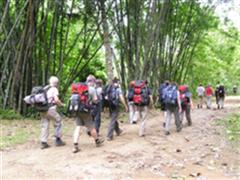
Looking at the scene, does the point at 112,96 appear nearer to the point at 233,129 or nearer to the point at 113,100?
the point at 113,100

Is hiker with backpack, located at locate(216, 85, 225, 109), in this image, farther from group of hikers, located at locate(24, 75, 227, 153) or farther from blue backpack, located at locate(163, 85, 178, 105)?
blue backpack, located at locate(163, 85, 178, 105)

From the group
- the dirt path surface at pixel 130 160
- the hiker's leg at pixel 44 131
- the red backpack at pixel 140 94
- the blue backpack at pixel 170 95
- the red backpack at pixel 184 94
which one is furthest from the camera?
the red backpack at pixel 184 94

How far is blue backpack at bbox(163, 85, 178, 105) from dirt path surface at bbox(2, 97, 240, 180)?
0.87m

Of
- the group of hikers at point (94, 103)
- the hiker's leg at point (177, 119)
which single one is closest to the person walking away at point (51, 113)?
the group of hikers at point (94, 103)

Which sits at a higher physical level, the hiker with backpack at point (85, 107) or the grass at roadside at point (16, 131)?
the hiker with backpack at point (85, 107)

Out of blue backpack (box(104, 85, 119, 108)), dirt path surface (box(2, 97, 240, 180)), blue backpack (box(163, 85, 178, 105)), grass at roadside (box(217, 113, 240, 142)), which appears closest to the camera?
dirt path surface (box(2, 97, 240, 180))

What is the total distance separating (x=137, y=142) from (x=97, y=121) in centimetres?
105

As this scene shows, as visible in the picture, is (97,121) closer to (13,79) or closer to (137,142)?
(137,142)

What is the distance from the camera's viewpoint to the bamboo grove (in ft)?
37.9

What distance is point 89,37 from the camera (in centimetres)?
1631

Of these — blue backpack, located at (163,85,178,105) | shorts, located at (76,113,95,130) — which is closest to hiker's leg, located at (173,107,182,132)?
blue backpack, located at (163,85,178,105)

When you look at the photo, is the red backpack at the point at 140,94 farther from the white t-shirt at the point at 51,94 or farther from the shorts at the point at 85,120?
the white t-shirt at the point at 51,94

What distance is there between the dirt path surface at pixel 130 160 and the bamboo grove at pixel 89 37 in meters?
4.12

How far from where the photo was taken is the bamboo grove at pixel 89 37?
37.9 feet
